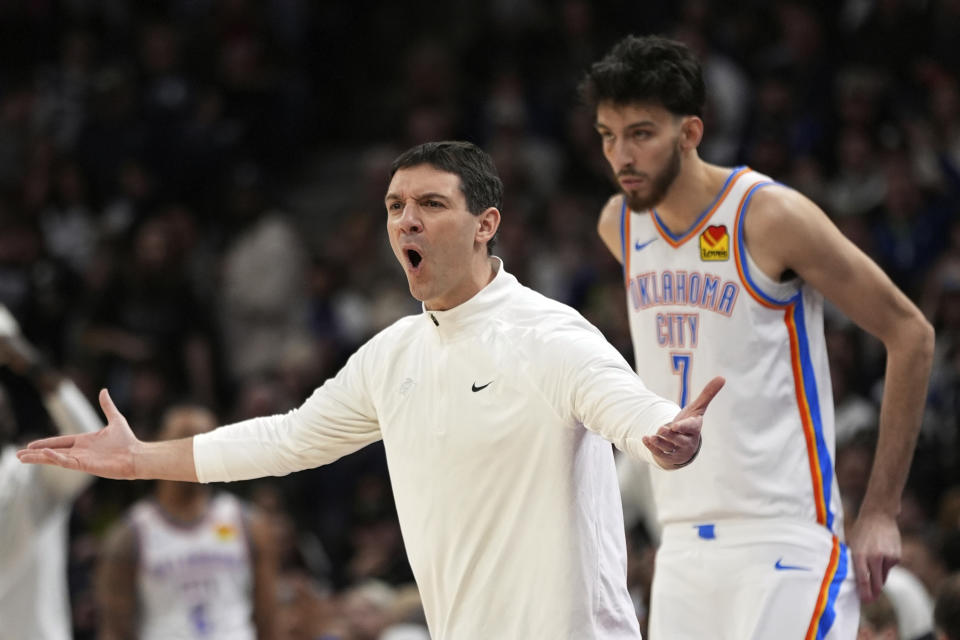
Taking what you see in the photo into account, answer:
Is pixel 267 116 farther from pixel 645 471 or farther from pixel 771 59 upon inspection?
pixel 645 471

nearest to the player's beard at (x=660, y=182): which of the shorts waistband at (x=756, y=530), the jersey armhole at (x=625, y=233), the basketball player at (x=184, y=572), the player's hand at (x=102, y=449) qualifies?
the jersey armhole at (x=625, y=233)

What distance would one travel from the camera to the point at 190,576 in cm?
812

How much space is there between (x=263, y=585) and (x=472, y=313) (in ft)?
15.1

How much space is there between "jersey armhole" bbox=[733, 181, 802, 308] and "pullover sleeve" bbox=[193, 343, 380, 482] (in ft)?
4.02

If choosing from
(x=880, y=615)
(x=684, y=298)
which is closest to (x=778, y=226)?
(x=684, y=298)

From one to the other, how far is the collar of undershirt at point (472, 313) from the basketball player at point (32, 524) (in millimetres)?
3367

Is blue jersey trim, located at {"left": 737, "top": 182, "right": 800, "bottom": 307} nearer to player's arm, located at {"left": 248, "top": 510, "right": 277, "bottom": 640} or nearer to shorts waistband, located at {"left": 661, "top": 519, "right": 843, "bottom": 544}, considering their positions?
shorts waistband, located at {"left": 661, "top": 519, "right": 843, "bottom": 544}

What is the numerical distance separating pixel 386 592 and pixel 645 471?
8.74 feet

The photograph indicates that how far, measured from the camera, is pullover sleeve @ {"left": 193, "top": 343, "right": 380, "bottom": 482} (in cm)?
436

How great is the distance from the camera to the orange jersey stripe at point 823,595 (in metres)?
4.45

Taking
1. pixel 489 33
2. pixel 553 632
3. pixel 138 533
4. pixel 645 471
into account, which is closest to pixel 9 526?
pixel 138 533

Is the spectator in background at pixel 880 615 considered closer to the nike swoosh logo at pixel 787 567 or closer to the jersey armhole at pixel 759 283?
the nike swoosh logo at pixel 787 567

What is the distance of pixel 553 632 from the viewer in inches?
153

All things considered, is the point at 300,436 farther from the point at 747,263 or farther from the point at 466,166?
the point at 747,263
